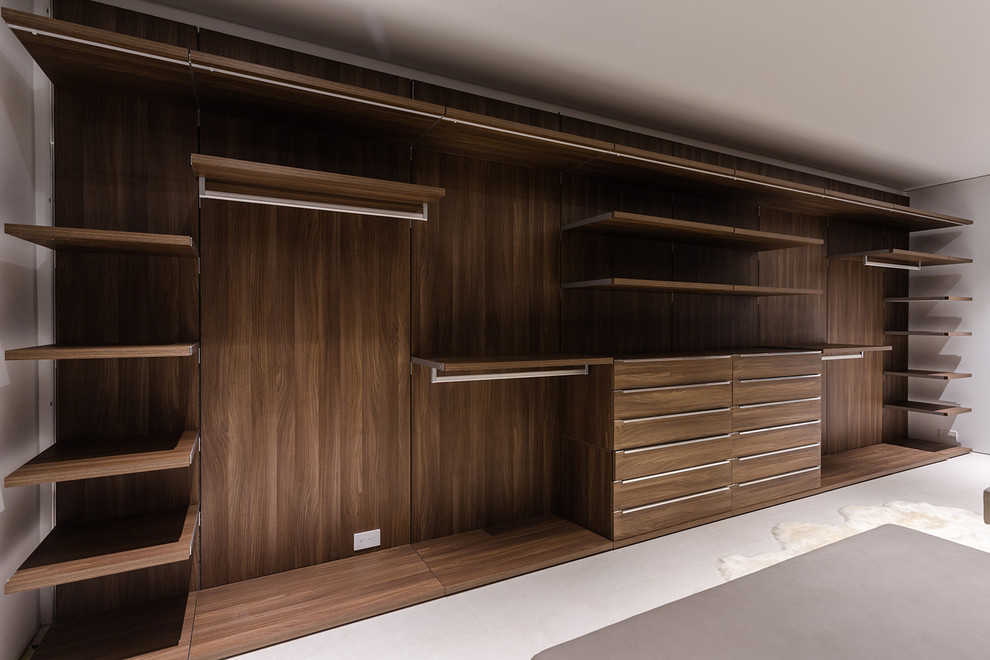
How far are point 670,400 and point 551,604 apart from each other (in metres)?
1.41

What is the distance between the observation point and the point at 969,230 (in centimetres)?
530

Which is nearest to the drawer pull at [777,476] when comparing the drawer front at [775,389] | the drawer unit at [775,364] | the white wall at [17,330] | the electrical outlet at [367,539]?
the drawer front at [775,389]

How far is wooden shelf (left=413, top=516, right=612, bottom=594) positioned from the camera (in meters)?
2.65

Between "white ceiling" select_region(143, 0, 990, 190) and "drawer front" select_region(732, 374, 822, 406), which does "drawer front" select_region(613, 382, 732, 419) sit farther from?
"white ceiling" select_region(143, 0, 990, 190)

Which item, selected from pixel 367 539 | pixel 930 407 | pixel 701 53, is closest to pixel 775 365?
pixel 701 53

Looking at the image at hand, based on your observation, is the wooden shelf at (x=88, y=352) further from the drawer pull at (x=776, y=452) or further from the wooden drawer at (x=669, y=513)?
the drawer pull at (x=776, y=452)

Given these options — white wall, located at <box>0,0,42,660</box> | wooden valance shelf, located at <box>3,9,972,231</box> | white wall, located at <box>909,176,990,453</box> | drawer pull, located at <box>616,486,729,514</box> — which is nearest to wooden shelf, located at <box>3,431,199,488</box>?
white wall, located at <box>0,0,42,660</box>

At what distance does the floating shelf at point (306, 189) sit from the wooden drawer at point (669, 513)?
207 cm

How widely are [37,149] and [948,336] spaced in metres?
7.37

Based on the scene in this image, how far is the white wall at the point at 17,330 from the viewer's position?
6.03 ft

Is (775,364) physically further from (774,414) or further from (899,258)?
(899,258)

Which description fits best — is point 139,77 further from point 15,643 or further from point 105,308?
point 15,643

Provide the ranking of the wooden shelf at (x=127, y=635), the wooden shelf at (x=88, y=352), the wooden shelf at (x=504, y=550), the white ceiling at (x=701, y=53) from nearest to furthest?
the wooden shelf at (x=88, y=352), the wooden shelf at (x=127, y=635), the white ceiling at (x=701, y=53), the wooden shelf at (x=504, y=550)

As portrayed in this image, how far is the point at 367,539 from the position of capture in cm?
284
